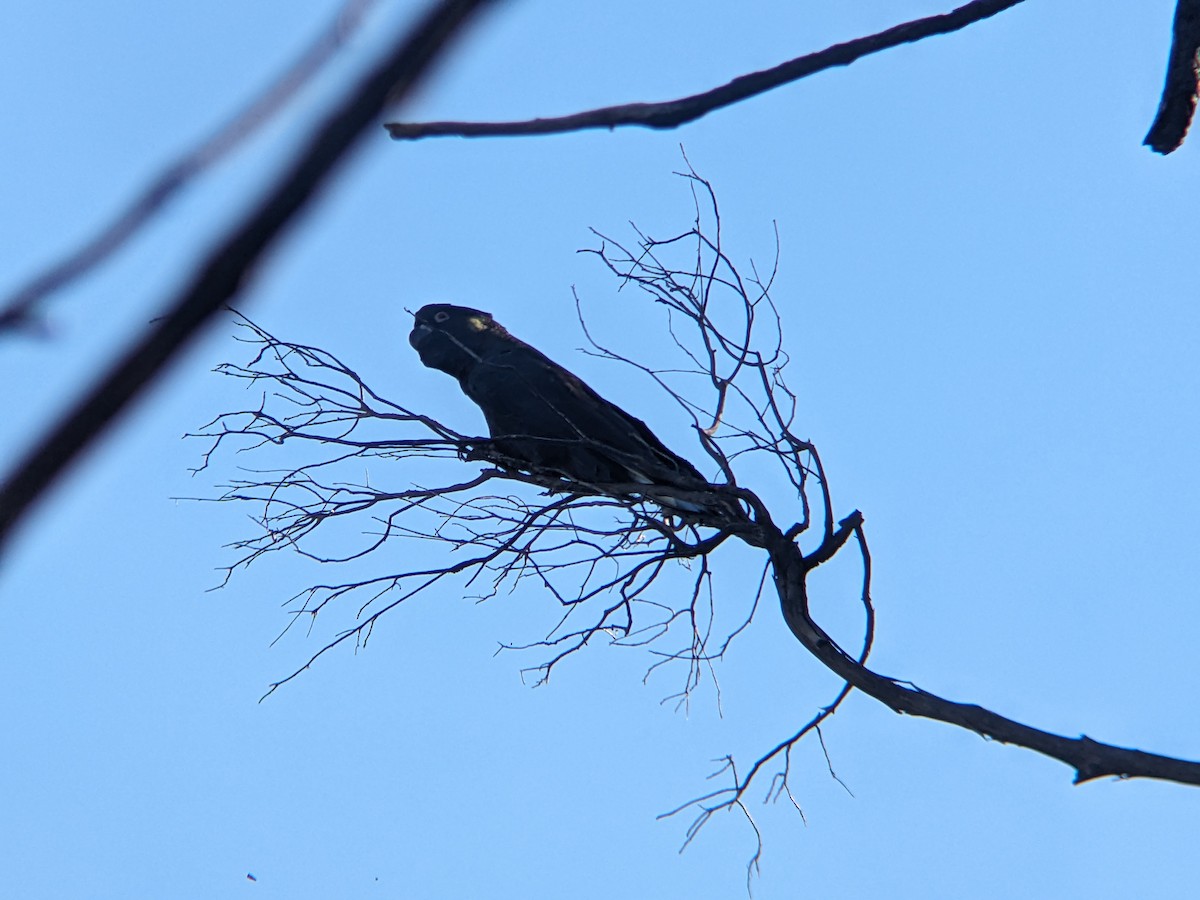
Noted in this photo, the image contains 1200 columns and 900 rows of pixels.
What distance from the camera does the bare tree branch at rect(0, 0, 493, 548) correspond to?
0.76 meters

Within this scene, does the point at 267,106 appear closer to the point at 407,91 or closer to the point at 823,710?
the point at 407,91

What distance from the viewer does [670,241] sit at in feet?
15.2

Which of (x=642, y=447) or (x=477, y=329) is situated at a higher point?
(x=477, y=329)

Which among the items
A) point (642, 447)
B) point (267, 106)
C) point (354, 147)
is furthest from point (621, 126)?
point (642, 447)

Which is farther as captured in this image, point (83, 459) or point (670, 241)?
point (670, 241)

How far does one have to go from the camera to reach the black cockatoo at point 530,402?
5.65m

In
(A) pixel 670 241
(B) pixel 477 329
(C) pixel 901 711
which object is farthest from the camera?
(B) pixel 477 329

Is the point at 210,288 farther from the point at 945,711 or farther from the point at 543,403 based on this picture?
the point at 543,403

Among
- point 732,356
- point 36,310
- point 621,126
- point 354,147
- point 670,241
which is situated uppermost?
point 670,241

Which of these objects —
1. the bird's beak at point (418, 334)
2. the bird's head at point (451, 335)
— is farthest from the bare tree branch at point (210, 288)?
the bird's beak at point (418, 334)

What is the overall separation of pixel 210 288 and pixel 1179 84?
4706mm

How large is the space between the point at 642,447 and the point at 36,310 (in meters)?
4.84

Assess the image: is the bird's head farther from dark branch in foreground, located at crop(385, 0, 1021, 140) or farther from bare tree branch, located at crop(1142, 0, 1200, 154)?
dark branch in foreground, located at crop(385, 0, 1021, 140)

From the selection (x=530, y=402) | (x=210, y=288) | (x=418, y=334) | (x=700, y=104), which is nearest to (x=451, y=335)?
(x=418, y=334)
